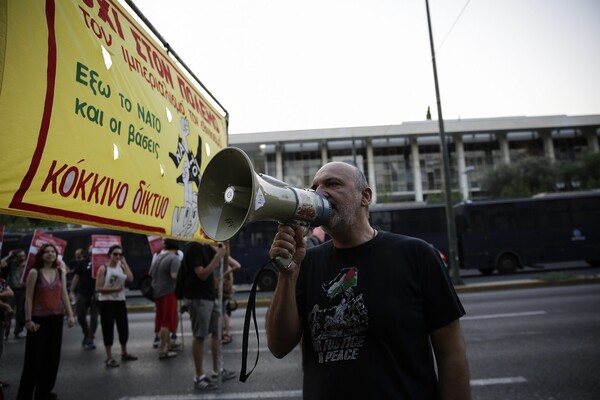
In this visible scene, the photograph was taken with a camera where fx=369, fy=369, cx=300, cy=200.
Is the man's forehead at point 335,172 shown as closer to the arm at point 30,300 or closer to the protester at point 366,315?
the protester at point 366,315

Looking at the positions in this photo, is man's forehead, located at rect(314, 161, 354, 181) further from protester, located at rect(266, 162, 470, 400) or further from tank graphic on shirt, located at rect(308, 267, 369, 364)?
tank graphic on shirt, located at rect(308, 267, 369, 364)

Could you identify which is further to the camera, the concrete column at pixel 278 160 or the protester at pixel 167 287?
the concrete column at pixel 278 160

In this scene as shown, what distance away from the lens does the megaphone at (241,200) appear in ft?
4.58

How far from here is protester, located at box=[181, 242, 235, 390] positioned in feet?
13.5

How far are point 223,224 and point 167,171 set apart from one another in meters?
1.28

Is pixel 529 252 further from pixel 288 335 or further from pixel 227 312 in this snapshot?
pixel 288 335

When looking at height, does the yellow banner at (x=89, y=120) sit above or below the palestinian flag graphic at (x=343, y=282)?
above

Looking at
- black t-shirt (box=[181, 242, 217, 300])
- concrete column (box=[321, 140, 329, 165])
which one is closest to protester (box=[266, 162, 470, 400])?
black t-shirt (box=[181, 242, 217, 300])

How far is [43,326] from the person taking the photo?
4000 millimetres

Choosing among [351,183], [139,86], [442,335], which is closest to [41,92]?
[139,86]

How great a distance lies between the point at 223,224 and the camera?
4.91 ft

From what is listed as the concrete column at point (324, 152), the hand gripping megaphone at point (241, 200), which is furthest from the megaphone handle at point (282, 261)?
the concrete column at point (324, 152)

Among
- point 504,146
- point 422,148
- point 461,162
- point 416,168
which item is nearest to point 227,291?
point 416,168

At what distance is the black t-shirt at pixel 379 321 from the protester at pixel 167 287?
15.2 ft
